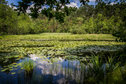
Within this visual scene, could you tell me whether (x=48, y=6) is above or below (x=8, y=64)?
above

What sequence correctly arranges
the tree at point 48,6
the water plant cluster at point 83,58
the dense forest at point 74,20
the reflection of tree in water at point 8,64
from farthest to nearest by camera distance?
the reflection of tree in water at point 8,64 → the dense forest at point 74,20 → the tree at point 48,6 → the water plant cluster at point 83,58

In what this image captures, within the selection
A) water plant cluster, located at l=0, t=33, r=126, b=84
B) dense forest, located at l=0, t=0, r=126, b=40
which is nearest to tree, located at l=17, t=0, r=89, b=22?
dense forest, located at l=0, t=0, r=126, b=40

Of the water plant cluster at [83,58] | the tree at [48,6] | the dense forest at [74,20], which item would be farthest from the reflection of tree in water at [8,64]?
the tree at [48,6]

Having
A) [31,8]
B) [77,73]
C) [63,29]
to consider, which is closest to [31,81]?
[77,73]

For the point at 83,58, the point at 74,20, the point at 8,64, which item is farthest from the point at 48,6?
the point at 74,20

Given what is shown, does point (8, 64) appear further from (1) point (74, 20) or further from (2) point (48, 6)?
(1) point (74, 20)

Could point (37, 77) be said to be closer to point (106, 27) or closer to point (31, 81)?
point (31, 81)

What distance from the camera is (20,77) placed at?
365cm

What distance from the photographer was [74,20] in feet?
190

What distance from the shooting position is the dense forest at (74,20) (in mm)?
3715

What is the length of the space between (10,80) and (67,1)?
Result: 11.1 feet

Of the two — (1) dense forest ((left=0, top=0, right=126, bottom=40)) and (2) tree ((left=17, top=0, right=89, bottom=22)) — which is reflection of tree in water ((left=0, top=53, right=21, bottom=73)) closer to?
(1) dense forest ((left=0, top=0, right=126, bottom=40))

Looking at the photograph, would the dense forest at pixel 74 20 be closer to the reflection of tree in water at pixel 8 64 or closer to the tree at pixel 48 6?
the tree at pixel 48 6

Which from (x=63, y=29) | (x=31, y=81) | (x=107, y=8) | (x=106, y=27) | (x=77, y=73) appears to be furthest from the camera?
(x=63, y=29)
